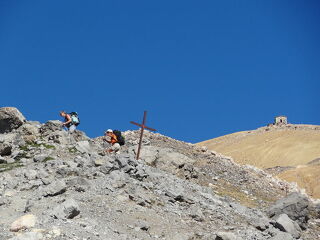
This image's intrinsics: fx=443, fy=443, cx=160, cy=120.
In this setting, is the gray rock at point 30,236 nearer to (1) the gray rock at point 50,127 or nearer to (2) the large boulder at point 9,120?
(1) the gray rock at point 50,127

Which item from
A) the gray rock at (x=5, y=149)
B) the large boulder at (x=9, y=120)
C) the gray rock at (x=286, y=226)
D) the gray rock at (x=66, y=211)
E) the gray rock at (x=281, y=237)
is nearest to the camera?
the gray rock at (x=66, y=211)

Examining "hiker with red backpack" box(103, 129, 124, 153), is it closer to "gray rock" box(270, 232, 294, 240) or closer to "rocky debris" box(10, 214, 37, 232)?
"gray rock" box(270, 232, 294, 240)

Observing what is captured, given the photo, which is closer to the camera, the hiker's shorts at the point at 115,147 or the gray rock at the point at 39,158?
the gray rock at the point at 39,158

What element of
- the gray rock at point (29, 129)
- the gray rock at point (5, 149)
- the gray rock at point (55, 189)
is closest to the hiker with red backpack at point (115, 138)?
the gray rock at point (29, 129)

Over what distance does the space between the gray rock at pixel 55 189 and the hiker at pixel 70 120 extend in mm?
11169

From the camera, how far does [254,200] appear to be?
25984mm

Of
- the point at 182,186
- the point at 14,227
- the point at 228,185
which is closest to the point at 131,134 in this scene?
the point at 228,185

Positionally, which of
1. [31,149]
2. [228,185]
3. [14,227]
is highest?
[228,185]

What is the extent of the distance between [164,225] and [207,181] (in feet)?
42.0

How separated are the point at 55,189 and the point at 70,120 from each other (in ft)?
38.7

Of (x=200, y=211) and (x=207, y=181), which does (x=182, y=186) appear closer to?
(x=200, y=211)

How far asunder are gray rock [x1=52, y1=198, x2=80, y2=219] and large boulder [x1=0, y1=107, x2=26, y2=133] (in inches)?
553

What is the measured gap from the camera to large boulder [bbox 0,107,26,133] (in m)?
25.8

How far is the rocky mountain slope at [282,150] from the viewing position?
66.3 metres
